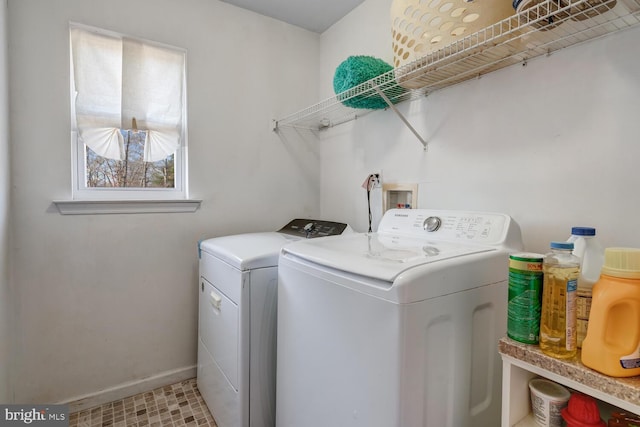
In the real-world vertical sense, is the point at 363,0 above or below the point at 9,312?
above

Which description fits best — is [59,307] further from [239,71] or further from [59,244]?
[239,71]

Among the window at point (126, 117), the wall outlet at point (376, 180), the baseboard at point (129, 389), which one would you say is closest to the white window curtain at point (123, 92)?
the window at point (126, 117)

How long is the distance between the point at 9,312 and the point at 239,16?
2128 mm

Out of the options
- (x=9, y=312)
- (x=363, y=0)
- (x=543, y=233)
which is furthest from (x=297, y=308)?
(x=363, y=0)

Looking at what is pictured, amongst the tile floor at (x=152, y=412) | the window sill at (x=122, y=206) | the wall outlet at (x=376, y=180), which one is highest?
the wall outlet at (x=376, y=180)

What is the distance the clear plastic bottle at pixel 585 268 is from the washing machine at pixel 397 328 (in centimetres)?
25

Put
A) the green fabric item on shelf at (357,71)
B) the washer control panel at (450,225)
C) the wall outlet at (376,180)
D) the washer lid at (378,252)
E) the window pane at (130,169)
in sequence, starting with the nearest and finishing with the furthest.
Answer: the washer lid at (378,252)
the washer control panel at (450,225)
the green fabric item on shelf at (357,71)
the window pane at (130,169)
the wall outlet at (376,180)

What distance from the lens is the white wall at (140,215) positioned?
5.27 feet

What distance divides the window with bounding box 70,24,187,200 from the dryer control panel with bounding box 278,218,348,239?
744 millimetres

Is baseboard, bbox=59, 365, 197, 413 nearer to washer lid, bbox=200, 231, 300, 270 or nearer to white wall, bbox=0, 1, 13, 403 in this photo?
white wall, bbox=0, 1, 13, 403

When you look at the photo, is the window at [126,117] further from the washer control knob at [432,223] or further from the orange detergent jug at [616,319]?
the orange detergent jug at [616,319]

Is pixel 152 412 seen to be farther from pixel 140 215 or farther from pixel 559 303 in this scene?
pixel 559 303

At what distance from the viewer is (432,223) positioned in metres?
1.37

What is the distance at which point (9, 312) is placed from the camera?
156 centimetres
